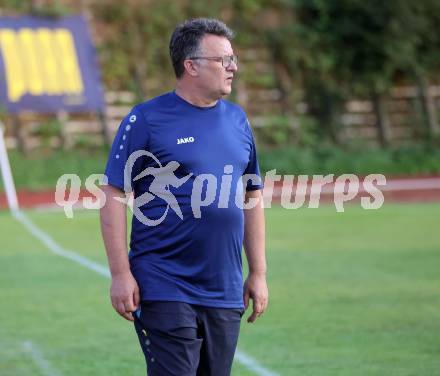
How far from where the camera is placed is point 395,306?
1029 cm

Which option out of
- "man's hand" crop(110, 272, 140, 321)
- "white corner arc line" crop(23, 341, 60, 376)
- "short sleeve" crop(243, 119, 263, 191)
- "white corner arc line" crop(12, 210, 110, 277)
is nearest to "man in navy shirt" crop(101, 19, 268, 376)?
"man's hand" crop(110, 272, 140, 321)

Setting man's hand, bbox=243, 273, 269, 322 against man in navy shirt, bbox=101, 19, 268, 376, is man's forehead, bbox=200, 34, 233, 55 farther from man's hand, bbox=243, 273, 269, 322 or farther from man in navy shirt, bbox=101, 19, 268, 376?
man's hand, bbox=243, 273, 269, 322

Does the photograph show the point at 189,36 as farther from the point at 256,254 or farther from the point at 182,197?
the point at 256,254

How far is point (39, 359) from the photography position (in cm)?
812

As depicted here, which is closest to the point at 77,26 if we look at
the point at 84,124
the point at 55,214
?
the point at 84,124

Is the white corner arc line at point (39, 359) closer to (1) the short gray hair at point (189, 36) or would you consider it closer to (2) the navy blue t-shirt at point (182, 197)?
(2) the navy blue t-shirt at point (182, 197)

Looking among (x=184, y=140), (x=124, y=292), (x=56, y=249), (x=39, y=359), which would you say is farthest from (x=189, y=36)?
(x=56, y=249)

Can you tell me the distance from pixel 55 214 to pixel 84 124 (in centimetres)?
690

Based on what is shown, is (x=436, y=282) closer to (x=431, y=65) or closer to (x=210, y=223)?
(x=210, y=223)

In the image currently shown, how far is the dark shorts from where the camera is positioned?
190 inches

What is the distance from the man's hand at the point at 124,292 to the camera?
4.81m

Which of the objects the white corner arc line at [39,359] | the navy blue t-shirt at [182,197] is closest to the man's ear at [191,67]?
the navy blue t-shirt at [182,197]

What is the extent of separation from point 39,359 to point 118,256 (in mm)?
3514

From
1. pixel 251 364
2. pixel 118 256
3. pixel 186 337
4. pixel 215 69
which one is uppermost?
pixel 215 69
